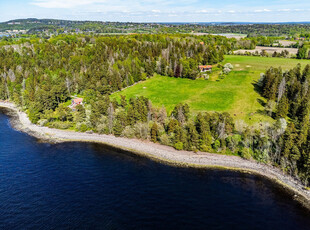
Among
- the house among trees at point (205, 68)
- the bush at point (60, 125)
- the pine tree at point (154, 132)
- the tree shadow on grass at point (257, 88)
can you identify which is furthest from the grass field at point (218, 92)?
the bush at point (60, 125)

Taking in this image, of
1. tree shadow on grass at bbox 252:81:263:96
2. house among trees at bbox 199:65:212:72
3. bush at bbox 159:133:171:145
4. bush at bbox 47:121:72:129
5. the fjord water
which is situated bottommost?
the fjord water

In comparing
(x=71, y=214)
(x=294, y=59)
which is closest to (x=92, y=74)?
(x=71, y=214)

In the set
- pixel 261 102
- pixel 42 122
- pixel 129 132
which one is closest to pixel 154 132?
pixel 129 132

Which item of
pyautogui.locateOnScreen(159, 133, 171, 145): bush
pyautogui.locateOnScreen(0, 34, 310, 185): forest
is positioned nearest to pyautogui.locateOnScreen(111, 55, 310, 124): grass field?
pyautogui.locateOnScreen(0, 34, 310, 185): forest

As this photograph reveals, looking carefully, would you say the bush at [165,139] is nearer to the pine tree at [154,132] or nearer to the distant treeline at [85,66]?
the pine tree at [154,132]

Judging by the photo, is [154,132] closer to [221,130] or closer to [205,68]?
[221,130]

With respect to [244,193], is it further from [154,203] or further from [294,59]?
[294,59]

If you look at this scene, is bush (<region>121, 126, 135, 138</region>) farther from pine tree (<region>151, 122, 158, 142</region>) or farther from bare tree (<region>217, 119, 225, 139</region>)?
bare tree (<region>217, 119, 225, 139</region>)
